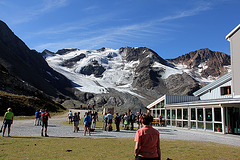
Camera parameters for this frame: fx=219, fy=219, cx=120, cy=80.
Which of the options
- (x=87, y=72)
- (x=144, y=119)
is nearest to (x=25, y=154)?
(x=144, y=119)

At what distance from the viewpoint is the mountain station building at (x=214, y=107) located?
14461mm

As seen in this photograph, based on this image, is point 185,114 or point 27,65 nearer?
point 185,114

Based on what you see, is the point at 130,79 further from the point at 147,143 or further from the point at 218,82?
the point at 147,143

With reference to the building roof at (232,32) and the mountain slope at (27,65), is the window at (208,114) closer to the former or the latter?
the building roof at (232,32)

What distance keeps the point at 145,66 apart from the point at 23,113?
132 meters

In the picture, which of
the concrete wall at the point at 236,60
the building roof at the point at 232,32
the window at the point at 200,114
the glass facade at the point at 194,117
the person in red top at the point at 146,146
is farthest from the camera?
the window at the point at 200,114

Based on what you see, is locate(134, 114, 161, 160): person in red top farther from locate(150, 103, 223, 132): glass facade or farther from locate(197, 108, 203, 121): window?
locate(197, 108, 203, 121): window

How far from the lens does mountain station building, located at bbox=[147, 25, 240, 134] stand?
14461 millimetres

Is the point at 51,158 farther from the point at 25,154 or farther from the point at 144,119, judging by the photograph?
the point at 144,119

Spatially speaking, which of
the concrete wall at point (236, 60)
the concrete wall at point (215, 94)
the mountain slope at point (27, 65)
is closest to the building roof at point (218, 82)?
the concrete wall at point (215, 94)

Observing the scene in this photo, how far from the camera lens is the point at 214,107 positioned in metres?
19.6

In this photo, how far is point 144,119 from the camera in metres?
4.69

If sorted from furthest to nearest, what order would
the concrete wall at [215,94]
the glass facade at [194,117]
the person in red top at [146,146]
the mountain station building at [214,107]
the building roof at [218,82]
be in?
the concrete wall at [215,94]
the building roof at [218,82]
the glass facade at [194,117]
the mountain station building at [214,107]
the person in red top at [146,146]

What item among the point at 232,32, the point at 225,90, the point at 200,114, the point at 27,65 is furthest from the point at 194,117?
the point at 27,65
